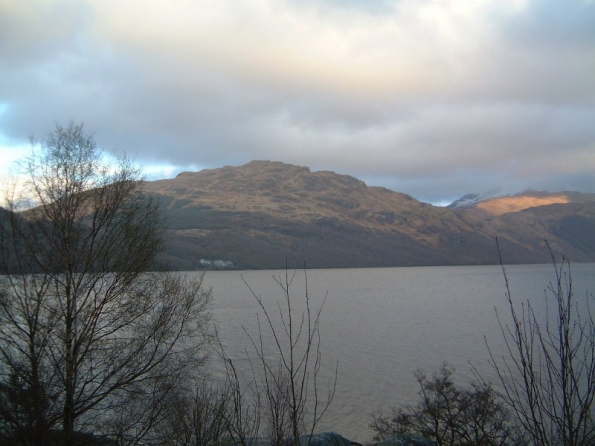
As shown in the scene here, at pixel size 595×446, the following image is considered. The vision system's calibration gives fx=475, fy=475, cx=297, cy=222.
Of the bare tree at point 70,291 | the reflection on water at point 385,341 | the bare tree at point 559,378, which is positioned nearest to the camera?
the bare tree at point 559,378

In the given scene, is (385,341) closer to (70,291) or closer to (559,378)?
(70,291)

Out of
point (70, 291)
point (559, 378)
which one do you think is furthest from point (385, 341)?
point (559, 378)

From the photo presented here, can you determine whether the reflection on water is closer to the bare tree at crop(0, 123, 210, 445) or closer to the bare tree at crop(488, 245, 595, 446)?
the bare tree at crop(488, 245, 595, 446)

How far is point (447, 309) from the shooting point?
82.4 meters

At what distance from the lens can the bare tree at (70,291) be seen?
12867 millimetres

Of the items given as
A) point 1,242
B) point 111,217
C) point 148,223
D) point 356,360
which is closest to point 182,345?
point 356,360

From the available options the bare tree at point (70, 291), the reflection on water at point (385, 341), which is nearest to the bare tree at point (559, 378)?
the reflection on water at point (385, 341)

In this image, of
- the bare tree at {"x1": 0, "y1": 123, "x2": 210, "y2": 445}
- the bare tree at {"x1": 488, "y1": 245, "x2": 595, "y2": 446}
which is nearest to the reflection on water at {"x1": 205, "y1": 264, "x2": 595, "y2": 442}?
the bare tree at {"x1": 488, "y1": 245, "x2": 595, "y2": 446}

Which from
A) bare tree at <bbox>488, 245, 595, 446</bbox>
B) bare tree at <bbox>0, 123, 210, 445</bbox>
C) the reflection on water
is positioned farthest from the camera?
the reflection on water

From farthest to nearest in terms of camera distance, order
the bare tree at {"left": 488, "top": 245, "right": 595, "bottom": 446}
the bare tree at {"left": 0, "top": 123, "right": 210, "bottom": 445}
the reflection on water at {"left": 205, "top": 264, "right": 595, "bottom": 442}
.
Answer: the reflection on water at {"left": 205, "top": 264, "right": 595, "bottom": 442}, the bare tree at {"left": 0, "top": 123, "right": 210, "bottom": 445}, the bare tree at {"left": 488, "top": 245, "right": 595, "bottom": 446}

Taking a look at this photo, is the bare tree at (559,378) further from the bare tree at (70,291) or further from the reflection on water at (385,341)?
the bare tree at (70,291)

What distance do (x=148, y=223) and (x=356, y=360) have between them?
30419 mm

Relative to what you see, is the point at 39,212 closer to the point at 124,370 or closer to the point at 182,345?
the point at 124,370

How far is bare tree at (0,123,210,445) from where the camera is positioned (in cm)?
1287
